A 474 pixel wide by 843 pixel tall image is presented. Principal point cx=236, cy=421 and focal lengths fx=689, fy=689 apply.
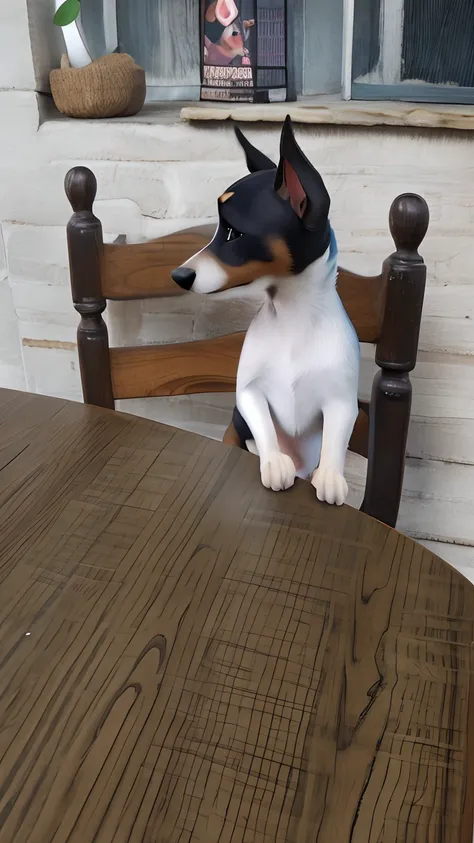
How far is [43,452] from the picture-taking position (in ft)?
2.39

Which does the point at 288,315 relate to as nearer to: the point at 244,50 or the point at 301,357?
the point at 301,357

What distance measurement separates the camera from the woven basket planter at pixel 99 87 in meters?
1.10

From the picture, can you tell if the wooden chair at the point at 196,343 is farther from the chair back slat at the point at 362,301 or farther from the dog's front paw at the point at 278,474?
the dog's front paw at the point at 278,474

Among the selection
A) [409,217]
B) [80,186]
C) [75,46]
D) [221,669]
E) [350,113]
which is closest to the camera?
[221,669]

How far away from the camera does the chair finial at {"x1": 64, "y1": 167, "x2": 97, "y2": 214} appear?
0.89 metres

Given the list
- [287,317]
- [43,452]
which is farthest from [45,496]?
[287,317]

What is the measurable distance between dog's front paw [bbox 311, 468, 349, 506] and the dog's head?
0.68 feet

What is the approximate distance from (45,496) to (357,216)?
674 millimetres

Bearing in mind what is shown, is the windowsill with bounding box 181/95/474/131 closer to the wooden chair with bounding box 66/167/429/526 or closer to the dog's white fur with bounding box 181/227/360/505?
the wooden chair with bounding box 66/167/429/526

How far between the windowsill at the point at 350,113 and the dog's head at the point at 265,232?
381 mm

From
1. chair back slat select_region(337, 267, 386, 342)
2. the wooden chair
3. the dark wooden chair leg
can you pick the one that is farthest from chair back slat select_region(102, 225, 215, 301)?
the dark wooden chair leg

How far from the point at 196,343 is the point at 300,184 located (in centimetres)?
37

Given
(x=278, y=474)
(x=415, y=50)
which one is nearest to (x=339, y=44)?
(x=415, y=50)

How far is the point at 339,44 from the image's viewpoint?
1.19 metres
